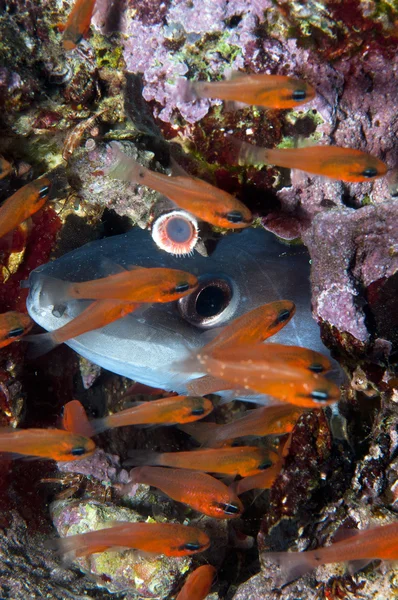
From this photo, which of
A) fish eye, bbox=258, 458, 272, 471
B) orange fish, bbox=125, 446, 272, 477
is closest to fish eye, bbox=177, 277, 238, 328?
orange fish, bbox=125, 446, 272, 477

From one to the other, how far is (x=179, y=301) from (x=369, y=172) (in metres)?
1.57

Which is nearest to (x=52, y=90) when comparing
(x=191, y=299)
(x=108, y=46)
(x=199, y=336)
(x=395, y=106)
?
(x=108, y=46)

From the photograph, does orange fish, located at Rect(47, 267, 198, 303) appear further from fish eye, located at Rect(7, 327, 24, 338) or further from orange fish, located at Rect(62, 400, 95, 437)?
orange fish, located at Rect(62, 400, 95, 437)

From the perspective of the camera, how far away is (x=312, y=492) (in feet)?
10.3

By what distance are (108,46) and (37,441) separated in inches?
119

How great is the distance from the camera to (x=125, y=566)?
3768 mm

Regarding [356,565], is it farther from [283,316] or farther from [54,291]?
[54,291]

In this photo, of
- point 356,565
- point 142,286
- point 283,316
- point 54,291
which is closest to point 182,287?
point 142,286

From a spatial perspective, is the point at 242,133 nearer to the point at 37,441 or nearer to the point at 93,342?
the point at 93,342

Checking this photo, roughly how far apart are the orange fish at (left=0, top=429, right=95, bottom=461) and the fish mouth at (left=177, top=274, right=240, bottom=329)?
1157 mm

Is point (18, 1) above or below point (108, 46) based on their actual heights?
above

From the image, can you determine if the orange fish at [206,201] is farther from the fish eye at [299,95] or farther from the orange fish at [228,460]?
the orange fish at [228,460]

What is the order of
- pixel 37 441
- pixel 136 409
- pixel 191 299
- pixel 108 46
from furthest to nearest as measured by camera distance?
pixel 108 46
pixel 191 299
pixel 136 409
pixel 37 441

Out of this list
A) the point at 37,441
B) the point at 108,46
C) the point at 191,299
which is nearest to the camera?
the point at 37,441
